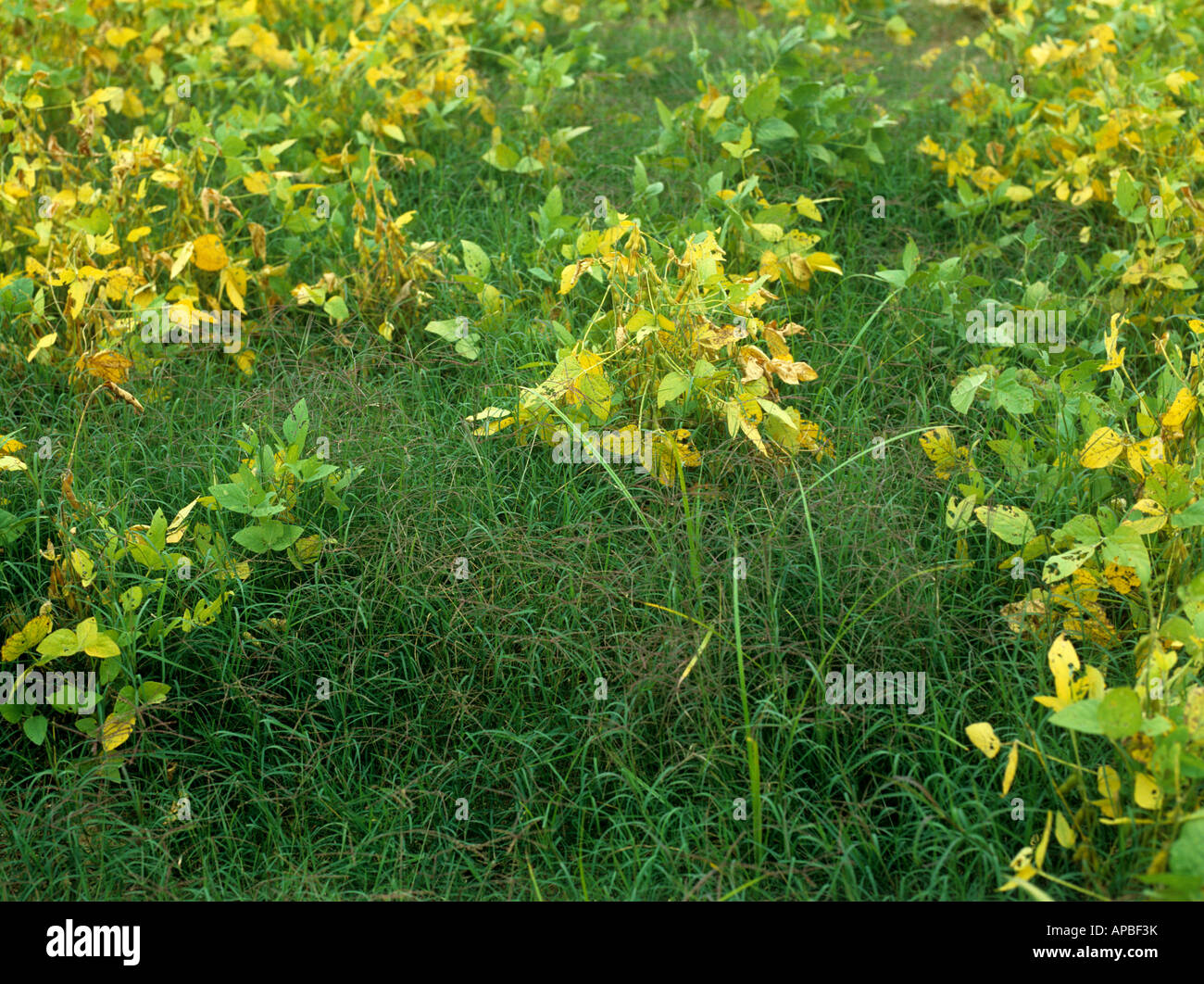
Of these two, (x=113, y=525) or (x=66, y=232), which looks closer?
(x=113, y=525)

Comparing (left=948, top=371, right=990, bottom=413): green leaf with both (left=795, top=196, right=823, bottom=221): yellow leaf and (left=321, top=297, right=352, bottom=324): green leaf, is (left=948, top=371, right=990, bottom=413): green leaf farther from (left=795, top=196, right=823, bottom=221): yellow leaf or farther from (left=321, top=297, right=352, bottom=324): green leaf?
(left=321, top=297, right=352, bottom=324): green leaf

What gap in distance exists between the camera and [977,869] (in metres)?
2.12

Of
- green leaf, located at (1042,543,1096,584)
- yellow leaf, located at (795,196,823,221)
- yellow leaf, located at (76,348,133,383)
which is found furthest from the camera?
yellow leaf, located at (795,196,823,221)

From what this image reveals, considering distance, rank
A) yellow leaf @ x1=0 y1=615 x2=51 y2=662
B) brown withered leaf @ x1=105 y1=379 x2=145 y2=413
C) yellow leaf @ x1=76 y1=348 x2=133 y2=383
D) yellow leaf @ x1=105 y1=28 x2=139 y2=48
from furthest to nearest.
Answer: yellow leaf @ x1=105 y1=28 x2=139 y2=48 < yellow leaf @ x1=76 y1=348 x2=133 y2=383 < brown withered leaf @ x1=105 y1=379 x2=145 y2=413 < yellow leaf @ x1=0 y1=615 x2=51 y2=662

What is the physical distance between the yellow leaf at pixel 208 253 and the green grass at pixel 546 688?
0.45 m

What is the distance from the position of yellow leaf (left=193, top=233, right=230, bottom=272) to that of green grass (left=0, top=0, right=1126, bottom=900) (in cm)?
45

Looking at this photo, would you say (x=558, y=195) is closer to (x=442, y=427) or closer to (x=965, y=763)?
(x=442, y=427)

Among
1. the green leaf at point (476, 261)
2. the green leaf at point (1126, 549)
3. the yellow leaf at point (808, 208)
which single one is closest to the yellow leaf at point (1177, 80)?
the yellow leaf at point (808, 208)

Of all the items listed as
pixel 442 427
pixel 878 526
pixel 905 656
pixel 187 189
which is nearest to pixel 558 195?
pixel 442 427

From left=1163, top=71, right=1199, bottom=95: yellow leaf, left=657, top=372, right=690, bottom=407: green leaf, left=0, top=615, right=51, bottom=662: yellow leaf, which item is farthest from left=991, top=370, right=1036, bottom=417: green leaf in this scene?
left=0, top=615, right=51, bottom=662: yellow leaf

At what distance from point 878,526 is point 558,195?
147 cm

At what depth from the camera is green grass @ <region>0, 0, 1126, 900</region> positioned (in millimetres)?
2189
